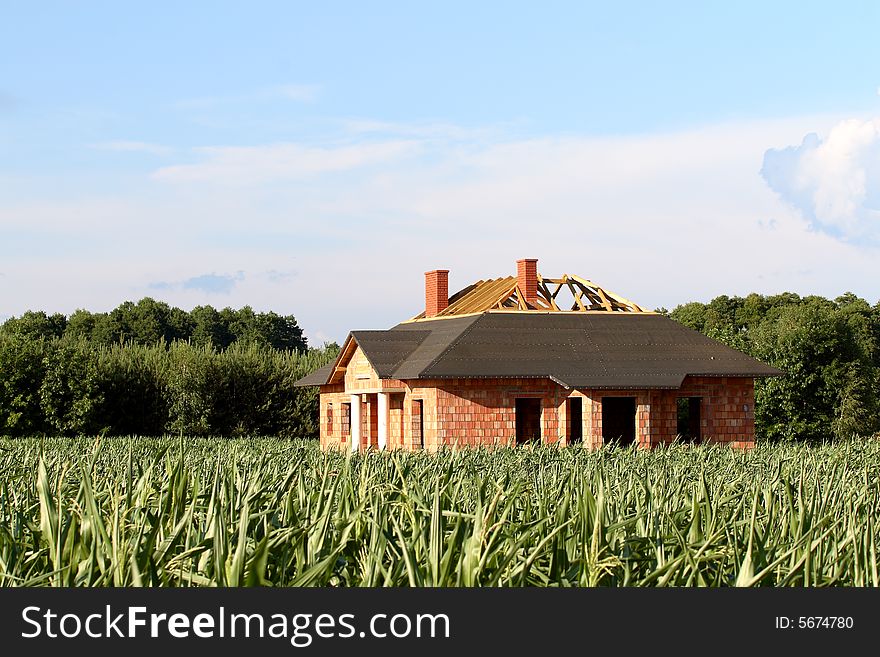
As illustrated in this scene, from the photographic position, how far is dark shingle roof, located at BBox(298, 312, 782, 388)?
28219mm

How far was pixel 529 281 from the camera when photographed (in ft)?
105

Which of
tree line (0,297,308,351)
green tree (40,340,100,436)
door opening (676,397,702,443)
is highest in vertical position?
tree line (0,297,308,351)

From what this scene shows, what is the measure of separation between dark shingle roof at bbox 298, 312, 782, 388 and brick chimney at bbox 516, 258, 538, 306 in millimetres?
1125

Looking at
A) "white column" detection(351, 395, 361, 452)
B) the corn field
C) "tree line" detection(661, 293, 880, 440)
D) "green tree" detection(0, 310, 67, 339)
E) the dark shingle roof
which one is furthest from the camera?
"green tree" detection(0, 310, 67, 339)

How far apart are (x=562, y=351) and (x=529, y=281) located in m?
3.14

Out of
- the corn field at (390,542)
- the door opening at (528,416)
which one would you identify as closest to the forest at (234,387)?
the door opening at (528,416)

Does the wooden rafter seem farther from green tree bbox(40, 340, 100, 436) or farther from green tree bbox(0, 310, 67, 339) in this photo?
green tree bbox(0, 310, 67, 339)

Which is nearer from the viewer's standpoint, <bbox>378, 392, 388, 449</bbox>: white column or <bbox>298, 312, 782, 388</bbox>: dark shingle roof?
<bbox>298, 312, 782, 388</bbox>: dark shingle roof

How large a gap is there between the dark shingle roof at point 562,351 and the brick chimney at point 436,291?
72.2 inches

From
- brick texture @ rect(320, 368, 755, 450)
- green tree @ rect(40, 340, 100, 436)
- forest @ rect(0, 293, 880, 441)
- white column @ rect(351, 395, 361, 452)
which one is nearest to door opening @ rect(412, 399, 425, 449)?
brick texture @ rect(320, 368, 755, 450)

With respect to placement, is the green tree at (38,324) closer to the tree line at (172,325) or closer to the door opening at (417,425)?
the tree line at (172,325)

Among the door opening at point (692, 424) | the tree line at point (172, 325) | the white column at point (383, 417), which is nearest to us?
the white column at point (383, 417)

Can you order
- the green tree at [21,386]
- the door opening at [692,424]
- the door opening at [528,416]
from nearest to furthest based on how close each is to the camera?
the door opening at [692,424], the door opening at [528,416], the green tree at [21,386]

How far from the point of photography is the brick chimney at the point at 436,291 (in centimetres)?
3372
